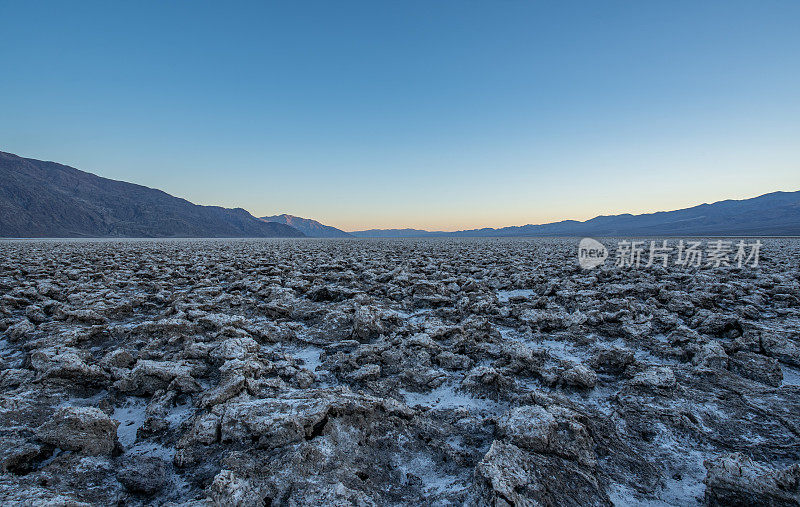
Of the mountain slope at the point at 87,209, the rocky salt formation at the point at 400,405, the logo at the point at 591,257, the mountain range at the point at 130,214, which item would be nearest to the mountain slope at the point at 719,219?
the mountain range at the point at 130,214

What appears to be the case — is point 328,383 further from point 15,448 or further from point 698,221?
point 698,221

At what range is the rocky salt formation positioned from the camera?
1495 millimetres

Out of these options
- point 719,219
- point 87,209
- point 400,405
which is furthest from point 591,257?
point 719,219

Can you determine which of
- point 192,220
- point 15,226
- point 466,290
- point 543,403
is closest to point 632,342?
point 543,403

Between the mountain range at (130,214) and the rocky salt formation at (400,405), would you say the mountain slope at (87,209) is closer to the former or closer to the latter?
the mountain range at (130,214)

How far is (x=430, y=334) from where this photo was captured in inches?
135

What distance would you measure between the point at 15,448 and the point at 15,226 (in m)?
125

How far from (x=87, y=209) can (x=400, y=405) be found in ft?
493

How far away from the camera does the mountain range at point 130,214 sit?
9556cm

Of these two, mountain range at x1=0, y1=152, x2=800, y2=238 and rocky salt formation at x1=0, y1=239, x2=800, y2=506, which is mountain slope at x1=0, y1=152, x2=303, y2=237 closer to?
mountain range at x1=0, y1=152, x2=800, y2=238

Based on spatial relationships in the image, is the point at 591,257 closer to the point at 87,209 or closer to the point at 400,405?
the point at 400,405

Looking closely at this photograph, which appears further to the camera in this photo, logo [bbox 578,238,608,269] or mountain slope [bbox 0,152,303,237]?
mountain slope [bbox 0,152,303,237]

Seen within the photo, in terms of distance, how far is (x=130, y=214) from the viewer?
412 ft

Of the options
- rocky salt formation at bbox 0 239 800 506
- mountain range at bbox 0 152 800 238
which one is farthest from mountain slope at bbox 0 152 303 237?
rocky salt formation at bbox 0 239 800 506
